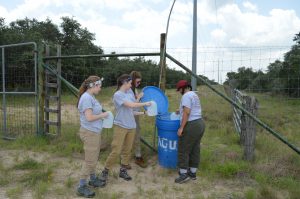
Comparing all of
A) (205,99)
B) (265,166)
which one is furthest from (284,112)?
(265,166)

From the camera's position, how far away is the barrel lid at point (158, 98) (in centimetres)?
575

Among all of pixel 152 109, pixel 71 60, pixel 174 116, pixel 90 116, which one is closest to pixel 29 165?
pixel 90 116

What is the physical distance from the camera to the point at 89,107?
177 inches

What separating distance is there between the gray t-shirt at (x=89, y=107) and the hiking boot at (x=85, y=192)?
79cm

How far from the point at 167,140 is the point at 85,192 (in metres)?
1.58

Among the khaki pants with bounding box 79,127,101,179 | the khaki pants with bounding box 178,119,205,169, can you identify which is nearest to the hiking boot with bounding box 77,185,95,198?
the khaki pants with bounding box 79,127,101,179

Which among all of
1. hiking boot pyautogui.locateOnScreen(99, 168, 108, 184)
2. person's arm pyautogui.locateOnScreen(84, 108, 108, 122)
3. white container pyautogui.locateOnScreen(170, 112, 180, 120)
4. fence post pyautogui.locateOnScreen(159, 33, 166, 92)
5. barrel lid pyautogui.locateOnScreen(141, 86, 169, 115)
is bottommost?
hiking boot pyautogui.locateOnScreen(99, 168, 108, 184)

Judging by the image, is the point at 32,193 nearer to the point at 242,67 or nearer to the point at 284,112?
the point at 242,67

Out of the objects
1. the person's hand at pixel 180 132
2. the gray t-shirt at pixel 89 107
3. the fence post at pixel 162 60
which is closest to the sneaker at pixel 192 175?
the person's hand at pixel 180 132

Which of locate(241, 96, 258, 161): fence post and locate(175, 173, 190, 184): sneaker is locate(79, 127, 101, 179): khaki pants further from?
locate(241, 96, 258, 161): fence post

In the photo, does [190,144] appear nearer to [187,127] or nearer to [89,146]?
[187,127]

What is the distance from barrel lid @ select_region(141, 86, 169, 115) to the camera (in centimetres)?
575

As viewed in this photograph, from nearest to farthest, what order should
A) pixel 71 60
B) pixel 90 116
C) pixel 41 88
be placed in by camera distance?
pixel 90 116, pixel 41 88, pixel 71 60

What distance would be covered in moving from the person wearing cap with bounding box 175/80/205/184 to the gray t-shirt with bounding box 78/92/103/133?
48.7 inches
